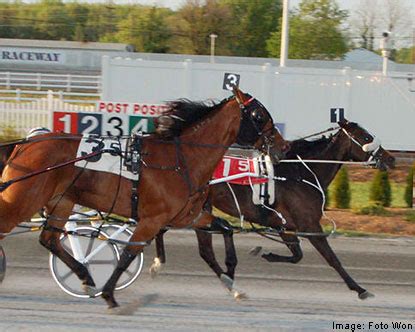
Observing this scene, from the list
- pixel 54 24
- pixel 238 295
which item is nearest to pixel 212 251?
pixel 238 295

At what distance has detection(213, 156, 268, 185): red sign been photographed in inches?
298

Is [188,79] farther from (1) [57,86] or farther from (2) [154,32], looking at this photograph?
(2) [154,32]

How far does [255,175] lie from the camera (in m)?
7.51

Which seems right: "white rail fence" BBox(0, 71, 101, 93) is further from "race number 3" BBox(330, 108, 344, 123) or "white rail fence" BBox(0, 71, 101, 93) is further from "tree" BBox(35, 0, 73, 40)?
"tree" BBox(35, 0, 73, 40)

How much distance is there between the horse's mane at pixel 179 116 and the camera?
6688mm

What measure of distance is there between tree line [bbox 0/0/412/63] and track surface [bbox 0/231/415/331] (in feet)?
139

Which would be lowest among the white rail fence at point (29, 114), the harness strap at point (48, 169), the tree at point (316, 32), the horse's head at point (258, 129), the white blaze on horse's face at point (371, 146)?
the white rail fence at point (29, 114)

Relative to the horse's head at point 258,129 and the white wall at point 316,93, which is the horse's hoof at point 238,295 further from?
the white wall at point 316,93

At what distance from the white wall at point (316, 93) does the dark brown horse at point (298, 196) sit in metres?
10.4

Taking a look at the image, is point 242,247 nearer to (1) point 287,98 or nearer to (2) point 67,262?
(2) point 67,262

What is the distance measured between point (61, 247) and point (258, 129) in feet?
6.46

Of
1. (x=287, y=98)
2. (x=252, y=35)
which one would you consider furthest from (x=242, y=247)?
(x=252, y=35)

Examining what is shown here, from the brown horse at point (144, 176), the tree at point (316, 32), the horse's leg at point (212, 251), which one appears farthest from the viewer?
the tree at point (316, 32)

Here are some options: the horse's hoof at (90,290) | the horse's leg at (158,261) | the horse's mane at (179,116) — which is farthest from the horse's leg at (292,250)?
the horse's hoof at (90,290)
